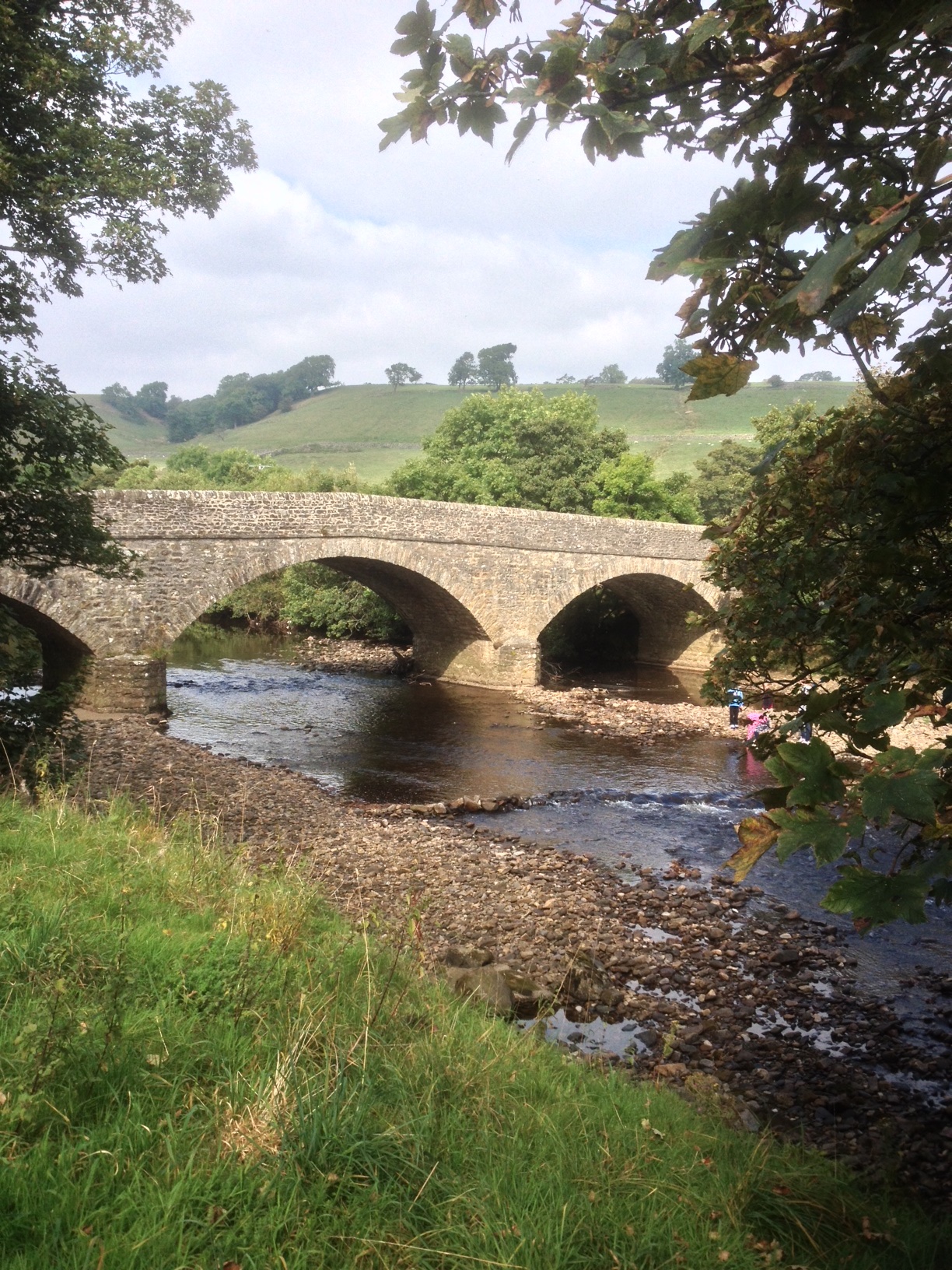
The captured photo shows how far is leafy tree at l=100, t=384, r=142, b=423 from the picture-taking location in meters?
104

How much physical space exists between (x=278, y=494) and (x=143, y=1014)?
46.0 ft

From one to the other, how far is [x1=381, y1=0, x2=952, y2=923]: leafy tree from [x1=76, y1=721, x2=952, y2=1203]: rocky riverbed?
9.37ft

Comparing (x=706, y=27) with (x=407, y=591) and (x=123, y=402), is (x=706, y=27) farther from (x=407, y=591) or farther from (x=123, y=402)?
(x=123, y=402)

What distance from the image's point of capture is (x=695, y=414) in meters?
70.0

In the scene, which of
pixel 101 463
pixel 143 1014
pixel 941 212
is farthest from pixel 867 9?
pixel 101 463

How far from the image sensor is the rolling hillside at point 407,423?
63562 mm

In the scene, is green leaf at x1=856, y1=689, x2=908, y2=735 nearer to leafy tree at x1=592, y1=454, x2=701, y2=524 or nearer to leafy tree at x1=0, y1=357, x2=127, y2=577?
leafy tree at x1=0, y1=357, x2=127, y2=577

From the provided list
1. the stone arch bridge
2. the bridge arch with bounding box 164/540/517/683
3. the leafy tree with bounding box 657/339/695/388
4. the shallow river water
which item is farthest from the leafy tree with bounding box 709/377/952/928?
the leafy tree with bounding box 657/339/695/388

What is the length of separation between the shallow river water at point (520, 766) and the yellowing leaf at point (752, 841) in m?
4.93

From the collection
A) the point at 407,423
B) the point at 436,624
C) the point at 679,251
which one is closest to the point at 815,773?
the point at 679,251

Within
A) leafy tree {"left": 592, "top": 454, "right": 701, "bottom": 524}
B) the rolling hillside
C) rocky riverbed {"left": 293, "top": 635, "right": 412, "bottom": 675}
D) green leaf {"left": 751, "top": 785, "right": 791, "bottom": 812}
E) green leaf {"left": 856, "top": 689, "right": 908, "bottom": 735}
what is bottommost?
rocky riverbed {"left": 293, "top": 635, "right": 412, "bottom": 675}

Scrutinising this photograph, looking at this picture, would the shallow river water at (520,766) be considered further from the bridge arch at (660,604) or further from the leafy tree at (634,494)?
the leafy tree at (634,494)

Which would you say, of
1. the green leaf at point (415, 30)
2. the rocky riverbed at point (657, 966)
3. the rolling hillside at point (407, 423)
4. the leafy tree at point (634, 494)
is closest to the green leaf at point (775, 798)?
the green leaf at point (415, 30)

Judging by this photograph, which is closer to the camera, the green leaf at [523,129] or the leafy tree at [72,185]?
the green leaf at [523,129]
